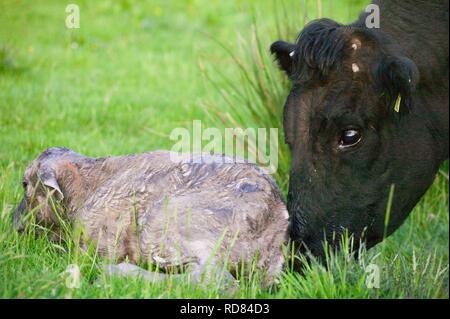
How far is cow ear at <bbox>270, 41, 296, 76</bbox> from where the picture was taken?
4934 millimetres

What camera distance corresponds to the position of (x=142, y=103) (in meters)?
8.16

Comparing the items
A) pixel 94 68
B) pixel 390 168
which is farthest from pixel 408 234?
pixel 94 68

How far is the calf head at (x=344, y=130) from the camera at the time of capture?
14.1ft

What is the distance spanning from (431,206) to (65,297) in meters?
3.80

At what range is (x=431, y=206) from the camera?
6301 millimetres

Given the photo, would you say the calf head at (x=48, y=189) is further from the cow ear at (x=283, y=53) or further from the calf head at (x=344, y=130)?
the cow ear at (x=283, y=53)

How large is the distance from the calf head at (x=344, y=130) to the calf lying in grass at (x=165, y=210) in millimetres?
344

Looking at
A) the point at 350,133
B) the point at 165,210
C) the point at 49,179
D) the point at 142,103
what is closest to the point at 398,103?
the point at 350,133

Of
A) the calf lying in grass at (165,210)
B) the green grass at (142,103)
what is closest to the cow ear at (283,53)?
the calf lying in grass at (165,210)

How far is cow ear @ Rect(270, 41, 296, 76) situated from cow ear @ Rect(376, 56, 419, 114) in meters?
0.71

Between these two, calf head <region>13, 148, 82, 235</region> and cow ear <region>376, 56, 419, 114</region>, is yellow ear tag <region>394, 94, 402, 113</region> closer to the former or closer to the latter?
cow ear <region>376, 56, 419, 114</region>

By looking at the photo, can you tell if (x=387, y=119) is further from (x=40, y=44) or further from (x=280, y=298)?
(x=40, y=44)

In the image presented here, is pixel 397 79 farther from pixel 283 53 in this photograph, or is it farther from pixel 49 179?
pixel 49 179

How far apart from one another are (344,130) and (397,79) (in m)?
0.41
